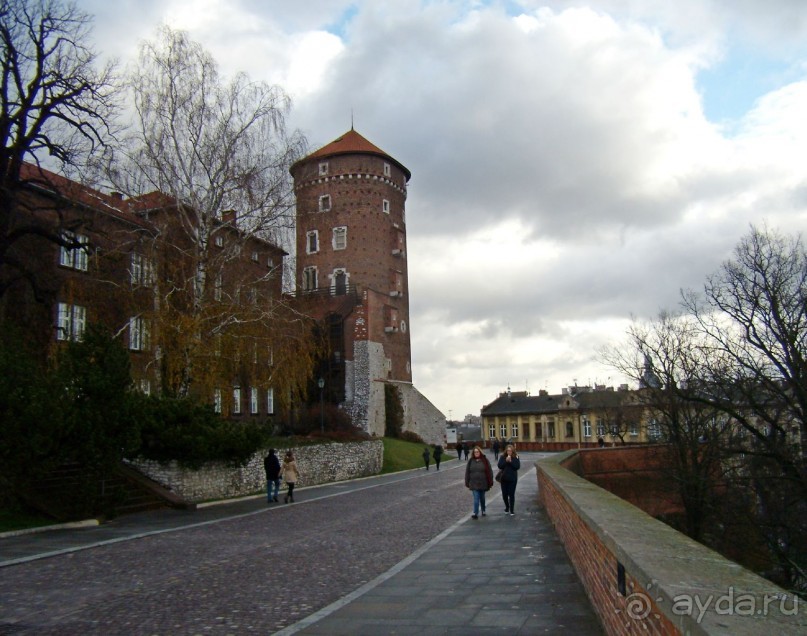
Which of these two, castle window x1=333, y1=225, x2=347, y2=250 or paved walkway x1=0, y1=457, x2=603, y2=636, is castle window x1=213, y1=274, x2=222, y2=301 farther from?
castle window x1=333, y1=225, x2=347, y2=250

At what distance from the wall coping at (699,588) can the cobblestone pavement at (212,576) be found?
154 inches

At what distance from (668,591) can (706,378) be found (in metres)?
25.4

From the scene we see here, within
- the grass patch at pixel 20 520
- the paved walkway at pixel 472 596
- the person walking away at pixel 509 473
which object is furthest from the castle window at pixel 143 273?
the paved walkway at pixel 472 596

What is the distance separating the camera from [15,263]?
19.0m

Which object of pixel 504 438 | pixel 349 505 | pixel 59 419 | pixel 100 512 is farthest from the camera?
pixel 504 438

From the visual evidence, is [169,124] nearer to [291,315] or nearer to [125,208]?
[125,208]

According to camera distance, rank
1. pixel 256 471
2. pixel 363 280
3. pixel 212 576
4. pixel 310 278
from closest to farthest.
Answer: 1. pixel 212 576
2. pixel 256 471
3. pixel 363 280
4. pixel 310 278

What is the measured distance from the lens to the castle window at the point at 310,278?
5659 cm

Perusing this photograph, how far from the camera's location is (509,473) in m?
16.5

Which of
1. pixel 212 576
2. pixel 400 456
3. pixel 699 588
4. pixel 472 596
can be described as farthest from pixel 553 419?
pixel 699 588

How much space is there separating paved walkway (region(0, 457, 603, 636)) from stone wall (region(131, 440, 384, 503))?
5625 mm

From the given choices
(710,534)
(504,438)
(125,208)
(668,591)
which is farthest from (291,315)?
(504,438)

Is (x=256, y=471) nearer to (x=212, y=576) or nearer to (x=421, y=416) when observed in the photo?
(x=212, y=576)

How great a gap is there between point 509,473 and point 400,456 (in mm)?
29074
